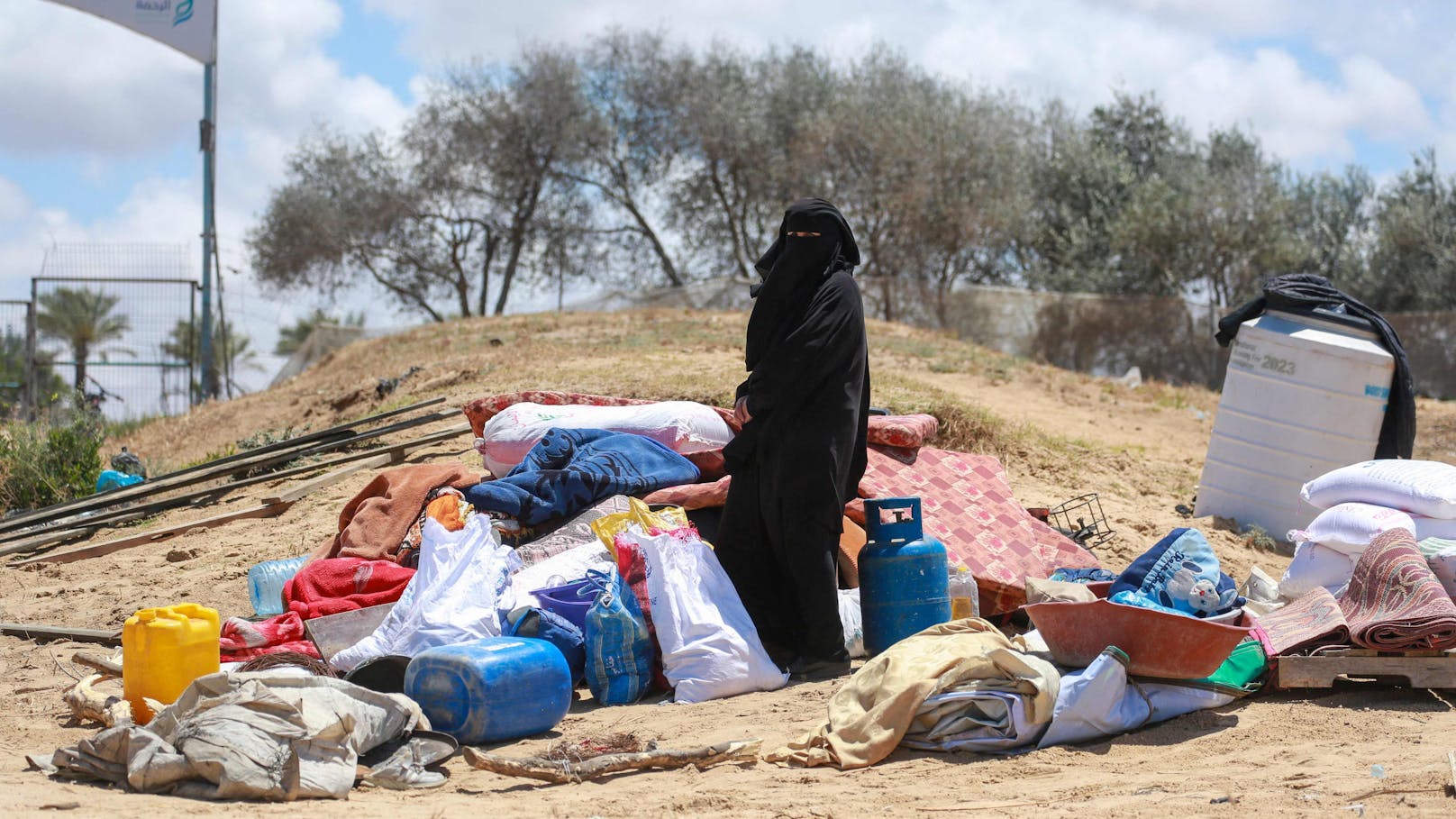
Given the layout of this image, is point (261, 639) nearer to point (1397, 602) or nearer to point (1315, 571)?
point (1397, 602)

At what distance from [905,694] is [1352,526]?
2.81 meters

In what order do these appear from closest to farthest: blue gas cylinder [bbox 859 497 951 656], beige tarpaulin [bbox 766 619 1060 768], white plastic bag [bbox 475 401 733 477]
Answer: beige tarpaulin [bbox 766 619 1060 768] → blue gas cylinder [bbox 859 497 951 656] → white plastic bag [bbox 475 401 733 477]

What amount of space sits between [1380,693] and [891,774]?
1.99m

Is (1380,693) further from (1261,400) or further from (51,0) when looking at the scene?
(51,0)

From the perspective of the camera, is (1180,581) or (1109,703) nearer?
(1109,703)

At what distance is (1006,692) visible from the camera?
145 inches

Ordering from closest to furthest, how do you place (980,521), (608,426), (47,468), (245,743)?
(245,743), (980,521), (608,426), (47,468)

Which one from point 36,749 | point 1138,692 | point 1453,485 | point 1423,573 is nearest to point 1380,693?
point 1423,573

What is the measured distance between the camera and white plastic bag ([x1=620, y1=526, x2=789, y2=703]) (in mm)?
4367

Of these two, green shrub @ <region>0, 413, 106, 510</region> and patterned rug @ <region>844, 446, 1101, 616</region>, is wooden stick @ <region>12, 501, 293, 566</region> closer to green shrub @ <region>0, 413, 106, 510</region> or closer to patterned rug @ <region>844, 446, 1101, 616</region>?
green shrub @ <region>0, 413, 106, 510</region>

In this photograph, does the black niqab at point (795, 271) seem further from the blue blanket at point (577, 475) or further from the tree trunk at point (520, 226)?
the tree trunk at point (520, 226)

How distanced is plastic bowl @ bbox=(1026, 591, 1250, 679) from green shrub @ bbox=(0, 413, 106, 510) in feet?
26.5

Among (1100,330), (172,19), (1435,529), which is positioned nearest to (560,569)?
(1435,529)

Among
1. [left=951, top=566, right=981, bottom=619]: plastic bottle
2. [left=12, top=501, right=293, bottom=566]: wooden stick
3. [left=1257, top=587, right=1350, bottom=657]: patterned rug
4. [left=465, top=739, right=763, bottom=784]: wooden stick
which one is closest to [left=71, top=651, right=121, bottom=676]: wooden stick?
[left=465, top=739, right=763, bottom=784]: wooden stick
